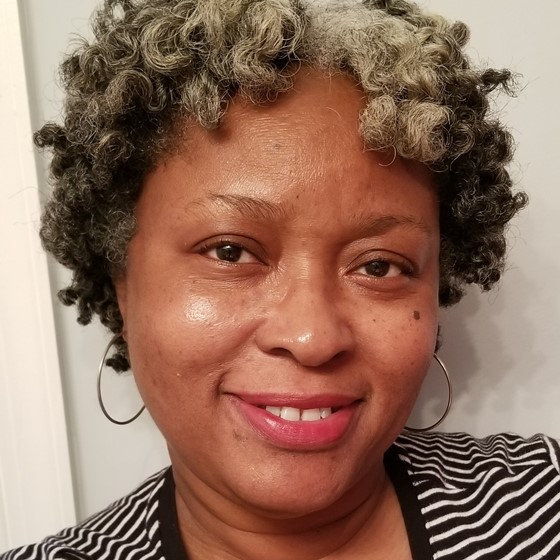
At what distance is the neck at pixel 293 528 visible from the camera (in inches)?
33.6

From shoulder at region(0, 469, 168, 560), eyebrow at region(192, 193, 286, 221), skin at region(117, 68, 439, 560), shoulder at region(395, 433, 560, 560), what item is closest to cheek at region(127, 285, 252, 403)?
skin at region(117, 68, 439, 560)

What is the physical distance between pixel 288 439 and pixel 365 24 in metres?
0.54

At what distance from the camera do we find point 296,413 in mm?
737

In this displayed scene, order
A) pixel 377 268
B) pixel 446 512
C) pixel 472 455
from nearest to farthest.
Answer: pixel 377 268, pixel 446 512, pixel 472 455

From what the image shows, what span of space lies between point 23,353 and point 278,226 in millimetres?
662

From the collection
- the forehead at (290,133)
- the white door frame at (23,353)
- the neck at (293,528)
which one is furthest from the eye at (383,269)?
the white door frame at (23,353)

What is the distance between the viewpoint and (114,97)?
759 millimetres

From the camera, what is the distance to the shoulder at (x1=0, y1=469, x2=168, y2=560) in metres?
0.87

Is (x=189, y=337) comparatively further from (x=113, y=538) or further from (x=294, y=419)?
(x=113, y=538)

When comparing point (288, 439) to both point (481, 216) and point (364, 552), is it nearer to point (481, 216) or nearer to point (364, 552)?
point (364, 552)

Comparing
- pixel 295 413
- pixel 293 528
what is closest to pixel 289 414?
pixel 295 413

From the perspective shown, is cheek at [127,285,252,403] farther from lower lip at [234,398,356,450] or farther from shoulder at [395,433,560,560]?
shoulder at [395,433,560,560]

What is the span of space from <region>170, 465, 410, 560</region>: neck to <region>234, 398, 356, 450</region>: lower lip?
0.14 m

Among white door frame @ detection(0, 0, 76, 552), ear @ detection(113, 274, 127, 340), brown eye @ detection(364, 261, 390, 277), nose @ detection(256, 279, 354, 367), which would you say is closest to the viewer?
nose @ detection(256, 279, 354, 367)
